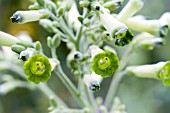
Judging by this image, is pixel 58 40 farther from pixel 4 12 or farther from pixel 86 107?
pixel 4 12

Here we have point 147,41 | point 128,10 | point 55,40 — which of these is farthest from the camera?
point 147,41

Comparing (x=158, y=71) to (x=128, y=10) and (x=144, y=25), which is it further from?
(x=128, y=10)

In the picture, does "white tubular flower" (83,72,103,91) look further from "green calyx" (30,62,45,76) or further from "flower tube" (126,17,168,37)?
"flower tube" (126,17,168,37)

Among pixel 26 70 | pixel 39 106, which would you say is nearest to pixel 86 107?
pixel 26 70

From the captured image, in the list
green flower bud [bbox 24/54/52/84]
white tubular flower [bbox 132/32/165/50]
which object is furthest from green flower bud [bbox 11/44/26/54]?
white tubular flower [bbox 132/32/165/50]

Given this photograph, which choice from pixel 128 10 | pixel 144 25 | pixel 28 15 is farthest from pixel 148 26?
pixel 28 15
